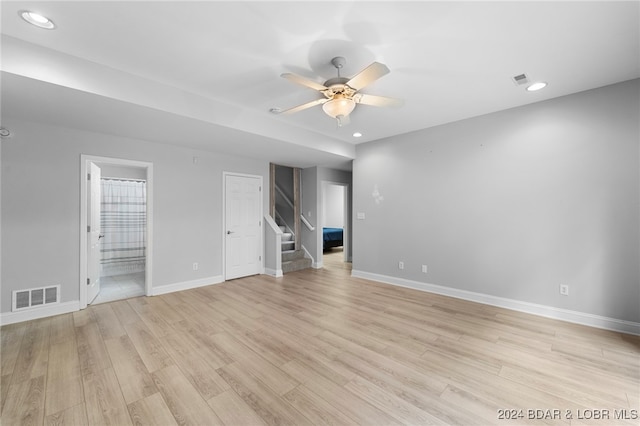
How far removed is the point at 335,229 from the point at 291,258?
10.3 ft

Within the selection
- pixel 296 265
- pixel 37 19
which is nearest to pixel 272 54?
pixel 37 19

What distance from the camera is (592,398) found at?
1788 millimetres

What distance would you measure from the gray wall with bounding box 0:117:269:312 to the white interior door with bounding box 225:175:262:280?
2.09ft

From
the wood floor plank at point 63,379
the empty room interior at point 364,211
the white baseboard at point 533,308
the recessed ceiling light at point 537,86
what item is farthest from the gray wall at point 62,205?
the recessed ceiling light at point 537,86

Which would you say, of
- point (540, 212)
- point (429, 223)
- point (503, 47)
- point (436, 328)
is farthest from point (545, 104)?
point (436, 328)

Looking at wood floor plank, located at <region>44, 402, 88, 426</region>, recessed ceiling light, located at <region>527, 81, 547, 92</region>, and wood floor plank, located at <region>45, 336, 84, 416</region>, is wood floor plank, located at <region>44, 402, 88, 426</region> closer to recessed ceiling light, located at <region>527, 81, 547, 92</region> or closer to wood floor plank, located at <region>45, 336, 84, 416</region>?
wood floor plank, located at <region>45, 336, 84, 416</region>

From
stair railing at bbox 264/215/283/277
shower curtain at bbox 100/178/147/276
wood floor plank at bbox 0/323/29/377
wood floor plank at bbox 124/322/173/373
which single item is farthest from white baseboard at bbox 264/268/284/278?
wood floor plank at bbox 0/323/29/377

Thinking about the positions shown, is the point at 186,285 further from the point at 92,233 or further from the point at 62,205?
the point at 62,205

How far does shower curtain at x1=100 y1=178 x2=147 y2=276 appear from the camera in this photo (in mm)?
5498

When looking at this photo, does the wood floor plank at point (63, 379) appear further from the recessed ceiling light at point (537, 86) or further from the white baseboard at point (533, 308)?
the recessed ceiling light at point (537, 86)

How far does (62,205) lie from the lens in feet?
10.9

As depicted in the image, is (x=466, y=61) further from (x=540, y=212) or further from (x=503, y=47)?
(x=540, y=212)

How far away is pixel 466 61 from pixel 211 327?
3.80 m

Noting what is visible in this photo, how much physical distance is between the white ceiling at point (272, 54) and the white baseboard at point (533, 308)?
2592 millimetres
